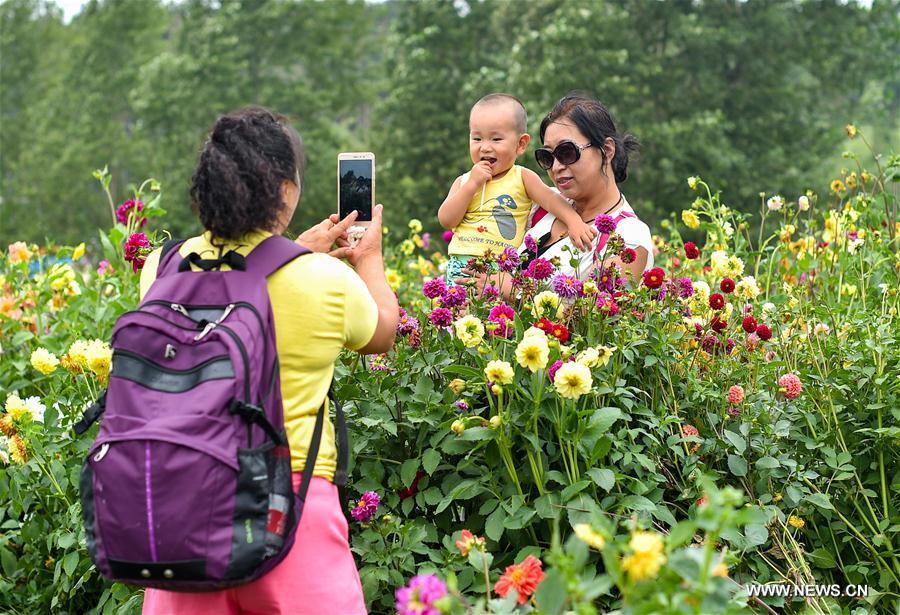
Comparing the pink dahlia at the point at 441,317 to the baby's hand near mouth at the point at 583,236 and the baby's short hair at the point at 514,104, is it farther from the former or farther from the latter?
the baby's short hair at the point at 514,104

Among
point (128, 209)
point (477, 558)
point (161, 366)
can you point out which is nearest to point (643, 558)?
point (477, 558)

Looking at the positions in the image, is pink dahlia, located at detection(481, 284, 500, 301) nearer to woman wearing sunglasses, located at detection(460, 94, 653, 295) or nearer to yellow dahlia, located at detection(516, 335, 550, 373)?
woman wearing sunglasses, located at detection(460, 94, 653, 295)

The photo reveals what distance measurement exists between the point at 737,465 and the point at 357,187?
140cm

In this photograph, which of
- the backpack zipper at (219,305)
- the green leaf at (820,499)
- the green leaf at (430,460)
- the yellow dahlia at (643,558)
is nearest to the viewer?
the yellow dahlia at (643,558)

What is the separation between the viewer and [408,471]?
297 cm

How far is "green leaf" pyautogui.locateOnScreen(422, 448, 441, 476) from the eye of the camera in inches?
114

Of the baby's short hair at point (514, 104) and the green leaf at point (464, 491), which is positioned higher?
the baby's short hair at point (514, 104)

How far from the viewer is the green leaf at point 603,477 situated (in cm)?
271

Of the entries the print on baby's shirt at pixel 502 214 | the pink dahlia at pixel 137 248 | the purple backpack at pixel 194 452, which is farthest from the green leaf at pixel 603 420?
the pink dahlia at pixel 137 248

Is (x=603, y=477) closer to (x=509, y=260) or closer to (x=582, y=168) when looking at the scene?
(x=509, y=260)

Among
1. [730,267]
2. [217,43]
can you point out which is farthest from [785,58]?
[730,267]

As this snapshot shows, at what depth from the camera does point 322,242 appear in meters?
2.70

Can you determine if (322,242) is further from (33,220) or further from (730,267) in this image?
(33,220)

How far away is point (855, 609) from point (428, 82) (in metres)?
22.9
